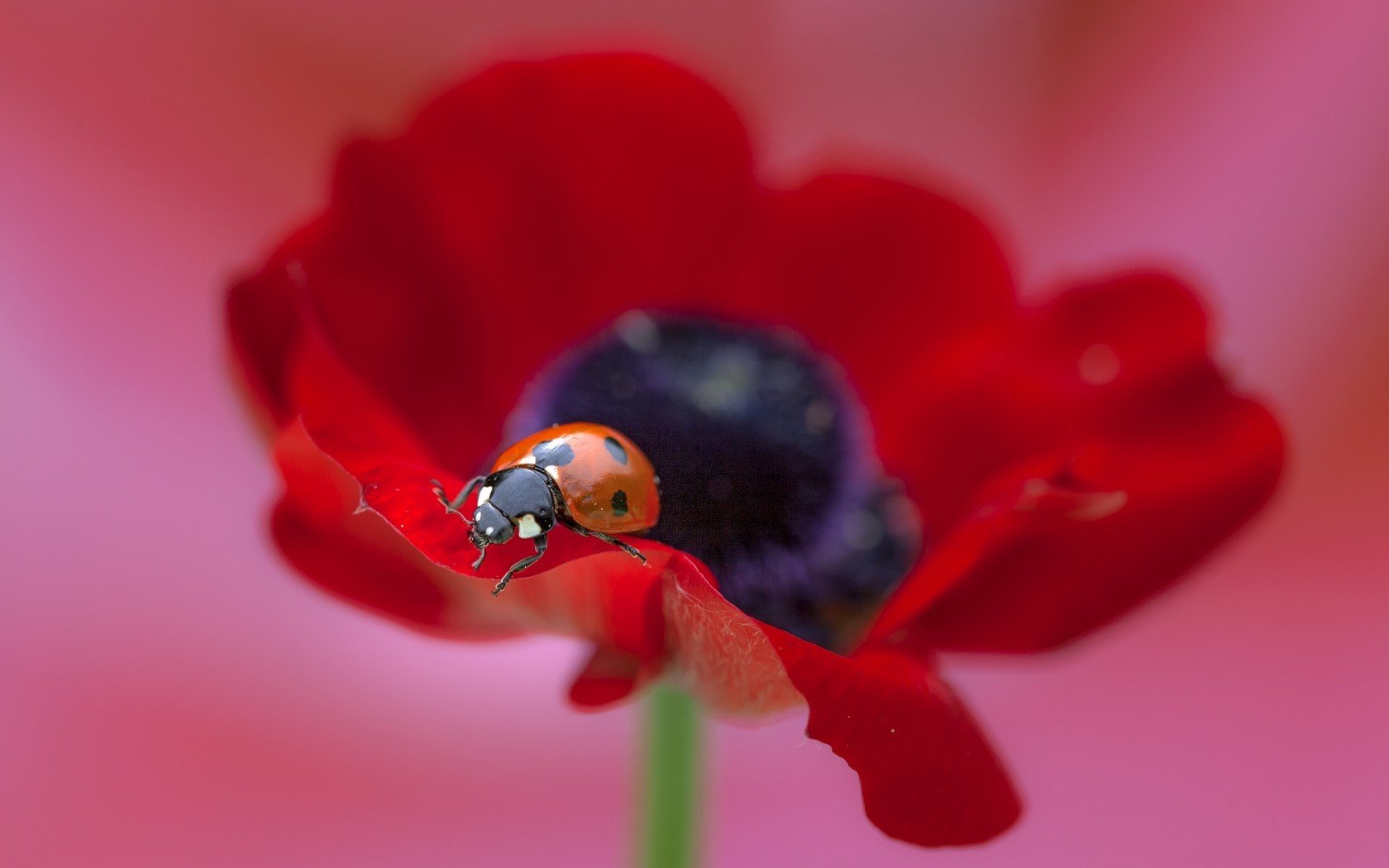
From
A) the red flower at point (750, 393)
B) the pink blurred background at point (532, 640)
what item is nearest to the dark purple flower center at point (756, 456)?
the red flower at point (750, 393)

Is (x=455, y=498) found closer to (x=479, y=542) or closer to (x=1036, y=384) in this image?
(x=479, y=542)

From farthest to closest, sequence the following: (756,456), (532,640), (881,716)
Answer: (532,640) → (756,456) → (881,716)

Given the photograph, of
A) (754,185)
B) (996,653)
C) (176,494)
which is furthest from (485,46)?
(996,653)

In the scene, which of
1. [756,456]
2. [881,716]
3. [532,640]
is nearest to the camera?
[881,716]

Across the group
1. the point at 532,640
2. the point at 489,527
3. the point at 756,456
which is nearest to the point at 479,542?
the point at 489,527

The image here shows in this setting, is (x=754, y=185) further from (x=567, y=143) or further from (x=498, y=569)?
(x=498, y=569)

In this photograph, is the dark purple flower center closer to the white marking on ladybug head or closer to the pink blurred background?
the white marking on ladybug head
